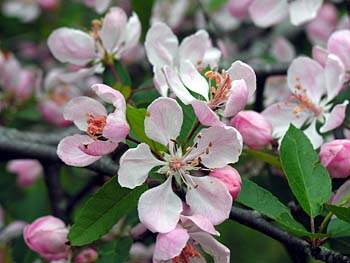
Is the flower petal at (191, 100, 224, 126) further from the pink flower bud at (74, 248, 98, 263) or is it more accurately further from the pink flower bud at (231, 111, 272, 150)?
the pink flower bud at (74, 248, 98, 263)

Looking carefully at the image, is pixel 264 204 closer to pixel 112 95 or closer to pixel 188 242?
pixel 188 242

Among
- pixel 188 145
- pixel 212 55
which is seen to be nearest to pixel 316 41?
pixel 212 55

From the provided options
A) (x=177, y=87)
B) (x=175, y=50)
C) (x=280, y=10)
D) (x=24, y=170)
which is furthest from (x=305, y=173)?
(x=24, y=170)

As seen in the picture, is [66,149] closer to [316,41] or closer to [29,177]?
[29,177]

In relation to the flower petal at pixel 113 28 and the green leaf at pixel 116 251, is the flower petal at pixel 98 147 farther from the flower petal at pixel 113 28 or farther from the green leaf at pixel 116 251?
the flower petal at pixel 113 28

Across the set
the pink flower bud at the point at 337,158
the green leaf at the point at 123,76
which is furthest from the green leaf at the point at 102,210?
the green leaf at the point at 123,76

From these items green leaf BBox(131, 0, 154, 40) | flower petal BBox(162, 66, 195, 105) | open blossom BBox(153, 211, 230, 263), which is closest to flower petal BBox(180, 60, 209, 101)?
Answer: flower petal BBox(162, 66, 195, 105)
